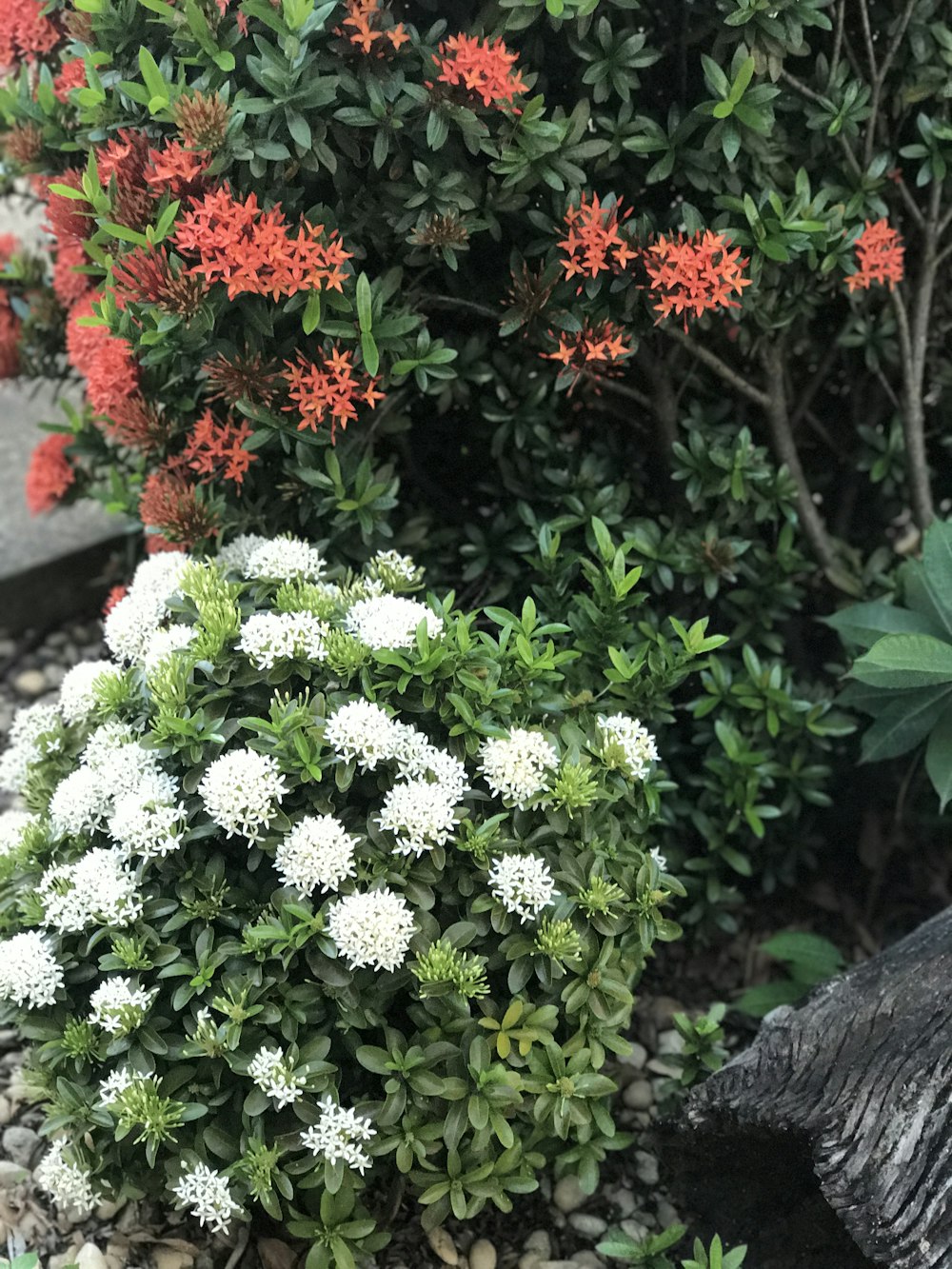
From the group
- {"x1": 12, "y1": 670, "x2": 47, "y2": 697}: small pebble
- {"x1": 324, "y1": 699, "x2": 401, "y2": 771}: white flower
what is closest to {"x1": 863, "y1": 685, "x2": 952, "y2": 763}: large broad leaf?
{"x1": 324, "y1": 699, "x2": 401, "y2": 771}: white flower

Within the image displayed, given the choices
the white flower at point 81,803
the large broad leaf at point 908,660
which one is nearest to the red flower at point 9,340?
the white flower at point 81,803

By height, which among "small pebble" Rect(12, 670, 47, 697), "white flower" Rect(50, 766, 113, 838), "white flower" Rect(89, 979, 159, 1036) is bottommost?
"small pebble" Rect(12, 670, 47, 697)

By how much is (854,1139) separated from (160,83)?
2.05 metres

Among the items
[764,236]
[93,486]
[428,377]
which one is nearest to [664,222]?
[764,236]

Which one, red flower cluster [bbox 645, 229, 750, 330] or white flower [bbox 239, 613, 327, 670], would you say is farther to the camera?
red flower cluster [bbox 645, 229, 750, 330]

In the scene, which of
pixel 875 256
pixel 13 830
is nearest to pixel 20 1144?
pixel 13 830

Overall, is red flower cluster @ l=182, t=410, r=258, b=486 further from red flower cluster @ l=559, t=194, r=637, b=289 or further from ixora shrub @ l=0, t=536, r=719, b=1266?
red flower cluster @ l=559, t=194, r=637, b=289

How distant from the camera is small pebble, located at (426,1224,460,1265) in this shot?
7.23ft

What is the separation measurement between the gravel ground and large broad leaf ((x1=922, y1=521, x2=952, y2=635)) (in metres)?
1.03

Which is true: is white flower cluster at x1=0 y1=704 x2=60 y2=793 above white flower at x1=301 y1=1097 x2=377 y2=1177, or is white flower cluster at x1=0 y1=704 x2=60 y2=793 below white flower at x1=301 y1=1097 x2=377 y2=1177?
above

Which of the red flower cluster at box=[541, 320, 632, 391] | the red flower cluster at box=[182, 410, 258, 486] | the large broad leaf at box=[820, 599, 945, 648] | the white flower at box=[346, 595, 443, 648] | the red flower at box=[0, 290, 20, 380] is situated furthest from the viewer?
the red flower at box=[0, 290, 20, 380]

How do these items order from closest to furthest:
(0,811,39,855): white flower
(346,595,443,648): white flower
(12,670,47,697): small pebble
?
(346,595,443,648): white flower → (0,811,39,855): white flower → (12,670,47,697): small pebble

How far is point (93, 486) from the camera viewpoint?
3105mm

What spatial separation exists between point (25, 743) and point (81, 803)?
1.25 ft
